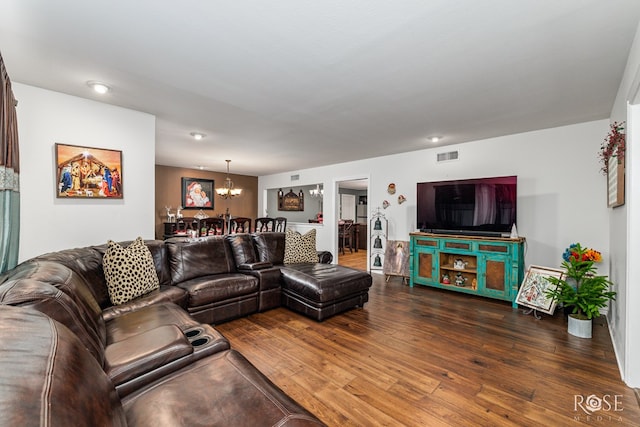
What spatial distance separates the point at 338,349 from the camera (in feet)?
8.30

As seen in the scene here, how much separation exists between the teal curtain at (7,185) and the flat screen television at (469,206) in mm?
4772

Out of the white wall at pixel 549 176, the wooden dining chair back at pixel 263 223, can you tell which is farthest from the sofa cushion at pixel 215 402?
the wooden dining chair back at pixel 263 223

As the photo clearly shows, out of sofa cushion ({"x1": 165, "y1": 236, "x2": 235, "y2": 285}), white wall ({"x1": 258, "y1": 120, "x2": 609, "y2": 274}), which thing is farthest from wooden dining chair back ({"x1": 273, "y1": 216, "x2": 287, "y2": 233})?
white wall ({"x1": 258, "y1": 120, "x2": 609, "y2": 274})

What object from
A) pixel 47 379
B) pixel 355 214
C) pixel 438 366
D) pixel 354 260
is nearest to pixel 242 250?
pixel 438 366

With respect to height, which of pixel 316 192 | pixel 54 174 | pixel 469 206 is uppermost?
pixel 316 192

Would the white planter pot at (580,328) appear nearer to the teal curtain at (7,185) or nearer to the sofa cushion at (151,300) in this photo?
the sofa cushion at (151,300)

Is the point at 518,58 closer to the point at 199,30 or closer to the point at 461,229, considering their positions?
the point at 199,30

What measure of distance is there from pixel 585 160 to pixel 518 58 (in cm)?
245

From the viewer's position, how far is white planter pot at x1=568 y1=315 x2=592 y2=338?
274 centimetres

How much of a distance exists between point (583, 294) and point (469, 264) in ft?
5.30

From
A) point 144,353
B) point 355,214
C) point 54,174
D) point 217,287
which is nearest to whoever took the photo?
point 144,353

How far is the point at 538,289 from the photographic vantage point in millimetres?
3422

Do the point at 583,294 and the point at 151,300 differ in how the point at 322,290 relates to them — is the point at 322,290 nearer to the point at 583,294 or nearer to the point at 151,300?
the point at 151,300

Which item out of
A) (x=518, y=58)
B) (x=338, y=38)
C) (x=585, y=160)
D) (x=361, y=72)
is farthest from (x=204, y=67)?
(x=585, y=160)
